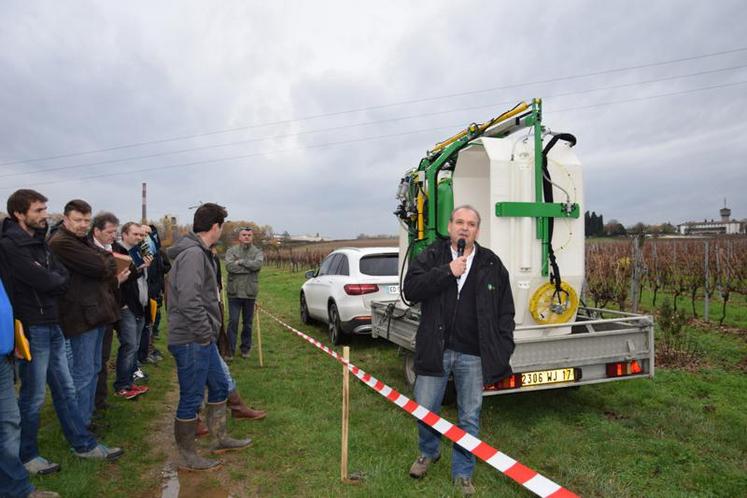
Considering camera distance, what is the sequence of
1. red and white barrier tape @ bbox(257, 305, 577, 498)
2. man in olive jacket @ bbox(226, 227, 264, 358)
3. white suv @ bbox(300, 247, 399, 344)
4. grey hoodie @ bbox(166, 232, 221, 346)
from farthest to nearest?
white suv @ bbox(300, 247, 399, 344) → man in olive jacket @ bbox(226, 227, 264, 358) → grey hoodie @ bbox(166, 232, 221, 346) → red and white barrier tape @ bbox(257, 305, 577, 498)

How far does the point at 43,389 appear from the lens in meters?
3.54

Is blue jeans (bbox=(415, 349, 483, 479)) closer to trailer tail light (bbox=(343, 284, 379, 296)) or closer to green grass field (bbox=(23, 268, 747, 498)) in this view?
green grass field (bbox=(23, 268, 747, 498))

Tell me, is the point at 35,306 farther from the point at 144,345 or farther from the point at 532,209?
the point at 532,209

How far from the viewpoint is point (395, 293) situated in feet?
26.3

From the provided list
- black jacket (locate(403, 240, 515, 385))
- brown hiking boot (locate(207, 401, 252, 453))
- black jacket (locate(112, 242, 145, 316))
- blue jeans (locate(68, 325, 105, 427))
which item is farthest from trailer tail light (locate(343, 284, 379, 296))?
black jacket (locate(403, 240, 515, 385))

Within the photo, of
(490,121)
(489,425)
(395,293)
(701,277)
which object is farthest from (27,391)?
(701,277)

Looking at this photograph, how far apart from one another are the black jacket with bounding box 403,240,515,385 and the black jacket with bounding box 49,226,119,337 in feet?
8.38

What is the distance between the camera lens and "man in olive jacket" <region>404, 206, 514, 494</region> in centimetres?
329

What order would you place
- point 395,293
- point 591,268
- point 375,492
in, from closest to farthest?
1. point 375,492
2. point 395,293
3. point 591,268

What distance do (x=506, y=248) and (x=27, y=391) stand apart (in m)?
3.95

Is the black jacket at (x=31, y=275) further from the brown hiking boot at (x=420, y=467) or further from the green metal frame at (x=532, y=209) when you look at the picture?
the green metal frame at (x=532, y=209)

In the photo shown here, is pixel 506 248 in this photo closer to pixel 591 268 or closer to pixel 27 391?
pixel 27 391

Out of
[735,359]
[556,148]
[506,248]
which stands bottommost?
[735,359]

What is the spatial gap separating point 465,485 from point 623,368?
219cm
